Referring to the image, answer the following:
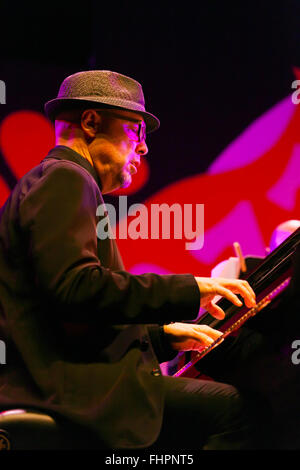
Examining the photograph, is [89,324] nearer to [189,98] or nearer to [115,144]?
[115,144]

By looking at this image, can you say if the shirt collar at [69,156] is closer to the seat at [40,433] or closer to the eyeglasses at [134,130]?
the eyeglasses at [134,130]

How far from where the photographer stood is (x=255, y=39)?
14.4 ft

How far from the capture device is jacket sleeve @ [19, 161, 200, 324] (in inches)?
44.6

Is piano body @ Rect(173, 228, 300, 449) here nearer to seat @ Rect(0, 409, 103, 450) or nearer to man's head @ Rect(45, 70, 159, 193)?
seat @ Rect(0, 409, 103, 450)

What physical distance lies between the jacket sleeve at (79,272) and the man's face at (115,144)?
0.25 meters

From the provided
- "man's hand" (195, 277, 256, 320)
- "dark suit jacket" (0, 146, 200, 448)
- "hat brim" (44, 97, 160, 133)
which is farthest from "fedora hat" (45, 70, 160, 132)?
"man's hand" (195, 277, 256, 320)

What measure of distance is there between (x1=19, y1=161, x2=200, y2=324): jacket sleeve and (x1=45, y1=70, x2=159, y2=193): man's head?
10.2 inches

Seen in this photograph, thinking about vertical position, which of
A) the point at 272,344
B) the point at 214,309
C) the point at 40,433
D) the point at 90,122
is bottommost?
the point at 40,433

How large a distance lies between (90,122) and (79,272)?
55cm

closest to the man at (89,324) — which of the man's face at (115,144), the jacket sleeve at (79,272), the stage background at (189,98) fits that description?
the jacket sleeve at (79,272)

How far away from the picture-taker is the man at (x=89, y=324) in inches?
45.3

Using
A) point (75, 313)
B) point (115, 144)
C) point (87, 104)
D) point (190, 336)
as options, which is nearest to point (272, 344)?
point (190, 336)

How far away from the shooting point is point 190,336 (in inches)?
61.5
